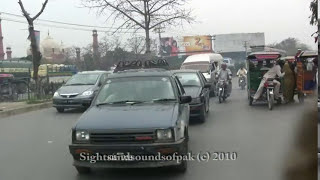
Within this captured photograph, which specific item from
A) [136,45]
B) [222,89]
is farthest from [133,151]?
[136,45]

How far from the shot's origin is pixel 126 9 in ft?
75.7

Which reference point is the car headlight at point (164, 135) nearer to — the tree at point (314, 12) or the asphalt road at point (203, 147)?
the asphalt road at point (203, 147)

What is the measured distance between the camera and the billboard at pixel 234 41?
7612cm

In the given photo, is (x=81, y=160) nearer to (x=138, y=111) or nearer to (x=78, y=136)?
(x=78, y=136)

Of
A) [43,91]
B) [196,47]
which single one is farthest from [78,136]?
[196,47]

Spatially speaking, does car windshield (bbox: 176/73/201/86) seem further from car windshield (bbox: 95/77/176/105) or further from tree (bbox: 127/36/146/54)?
tree (bbox: 127/36/146/54)

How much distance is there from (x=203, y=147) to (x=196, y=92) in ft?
10.9

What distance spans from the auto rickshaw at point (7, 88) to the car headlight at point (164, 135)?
16.9 metres

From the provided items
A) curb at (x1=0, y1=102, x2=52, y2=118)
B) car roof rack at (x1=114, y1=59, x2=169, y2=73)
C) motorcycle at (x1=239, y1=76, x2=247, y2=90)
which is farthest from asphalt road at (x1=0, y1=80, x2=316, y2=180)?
motorcycle at (x1=239, y1=76, x2=247, y2=90)

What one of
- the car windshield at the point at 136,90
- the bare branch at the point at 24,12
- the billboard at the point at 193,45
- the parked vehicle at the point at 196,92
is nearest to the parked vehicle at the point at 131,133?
the car windshield at the point at 136,90

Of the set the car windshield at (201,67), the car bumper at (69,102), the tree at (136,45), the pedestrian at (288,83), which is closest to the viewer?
the pedestrian at (288,83)

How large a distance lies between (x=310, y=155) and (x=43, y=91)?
18.3 meters

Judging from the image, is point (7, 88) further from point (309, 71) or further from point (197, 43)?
point (197, 43)

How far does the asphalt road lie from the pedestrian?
0.76 metres
